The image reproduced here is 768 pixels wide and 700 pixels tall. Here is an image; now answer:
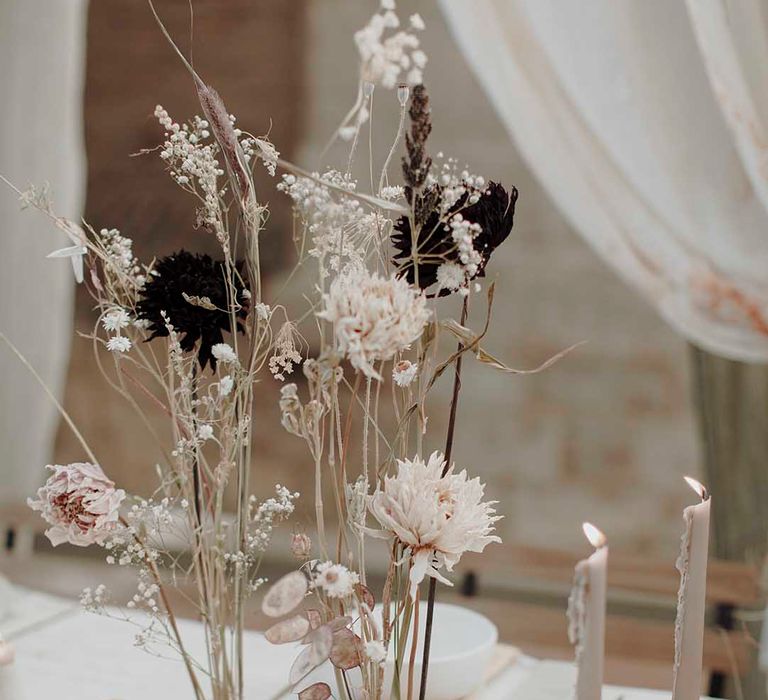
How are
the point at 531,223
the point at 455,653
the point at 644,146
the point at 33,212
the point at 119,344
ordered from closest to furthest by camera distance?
the point at 119,344 → the point at 455,653 → the point at 644,146 → the point at 531,223 → the point at 33,212

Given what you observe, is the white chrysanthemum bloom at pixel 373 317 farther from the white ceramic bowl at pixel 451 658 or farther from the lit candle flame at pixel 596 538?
the white ceramic bowl at pixel 451 658

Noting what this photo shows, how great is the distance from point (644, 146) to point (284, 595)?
1.52 meters

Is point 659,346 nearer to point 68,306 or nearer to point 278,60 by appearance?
point 278,60

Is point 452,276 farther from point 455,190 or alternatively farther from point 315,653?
point 315,653

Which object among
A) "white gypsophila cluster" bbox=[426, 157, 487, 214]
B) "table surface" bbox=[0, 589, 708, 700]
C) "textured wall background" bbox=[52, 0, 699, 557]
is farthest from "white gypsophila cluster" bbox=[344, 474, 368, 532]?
"textured wall background" bbox=[52, 0, 699, 557]

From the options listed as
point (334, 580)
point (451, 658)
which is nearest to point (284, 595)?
Answer: point (334, 580)

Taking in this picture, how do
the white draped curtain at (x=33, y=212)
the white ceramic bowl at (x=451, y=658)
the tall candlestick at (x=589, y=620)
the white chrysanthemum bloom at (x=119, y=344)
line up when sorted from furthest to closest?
the white draped curtain at (x=33, y=212) < the white ceramic bowl at (x=451, y=658) < the white chrysanthemum bloom at (x=119, y=344) < the tall candlestick at (x=589, y=620)

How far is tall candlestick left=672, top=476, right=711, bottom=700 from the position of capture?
726mm

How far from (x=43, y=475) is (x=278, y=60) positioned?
123 cm

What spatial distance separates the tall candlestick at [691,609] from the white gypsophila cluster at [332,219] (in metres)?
0.32

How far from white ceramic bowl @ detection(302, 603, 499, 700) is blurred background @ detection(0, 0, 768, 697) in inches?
36.8

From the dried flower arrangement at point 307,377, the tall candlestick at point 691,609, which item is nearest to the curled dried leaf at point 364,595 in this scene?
the dried flower arrangement at point 307,377

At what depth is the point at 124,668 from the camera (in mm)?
1258

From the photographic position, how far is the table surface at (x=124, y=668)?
3.89 ft
